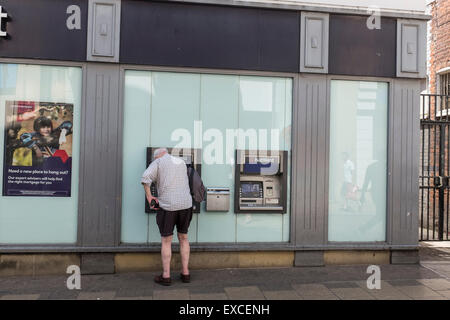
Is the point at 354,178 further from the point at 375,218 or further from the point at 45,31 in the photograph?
the point at 45,31

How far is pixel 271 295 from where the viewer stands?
184 inches

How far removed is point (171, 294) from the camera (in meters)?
4.68

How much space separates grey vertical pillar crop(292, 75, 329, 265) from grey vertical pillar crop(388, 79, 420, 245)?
1140 millimetres

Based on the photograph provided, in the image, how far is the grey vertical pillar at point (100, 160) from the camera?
5.54m

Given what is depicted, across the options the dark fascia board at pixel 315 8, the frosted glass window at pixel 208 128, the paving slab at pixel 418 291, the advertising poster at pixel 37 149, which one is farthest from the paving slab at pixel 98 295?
the dark fascia board at pixel 315 8

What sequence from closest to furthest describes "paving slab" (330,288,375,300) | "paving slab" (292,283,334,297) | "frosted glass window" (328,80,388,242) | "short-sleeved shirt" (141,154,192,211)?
"paving slab" (330,288,375,300) < "paving slab" (292,283,334,297) < "short-sleeved shirt" (141,154,192,211) < "frosted glass window" (328,80,388,242)

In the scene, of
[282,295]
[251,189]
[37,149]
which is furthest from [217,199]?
[37,149]

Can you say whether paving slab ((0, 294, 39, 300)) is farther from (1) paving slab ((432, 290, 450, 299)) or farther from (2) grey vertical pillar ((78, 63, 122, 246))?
(1) paving slab ((432, 290, 450, 299))

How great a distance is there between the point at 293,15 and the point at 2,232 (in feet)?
18.0

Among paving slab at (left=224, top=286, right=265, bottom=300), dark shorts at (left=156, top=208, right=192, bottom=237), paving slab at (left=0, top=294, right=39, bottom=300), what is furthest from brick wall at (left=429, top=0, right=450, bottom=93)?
paving slab at (left=0, top=294, right=39, bottom=300)

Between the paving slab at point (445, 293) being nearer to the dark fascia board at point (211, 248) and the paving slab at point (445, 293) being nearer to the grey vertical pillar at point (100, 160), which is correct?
the dark fascia board at point (211, 248)

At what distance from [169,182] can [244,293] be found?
1702 mm

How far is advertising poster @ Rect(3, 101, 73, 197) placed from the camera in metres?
5.49
